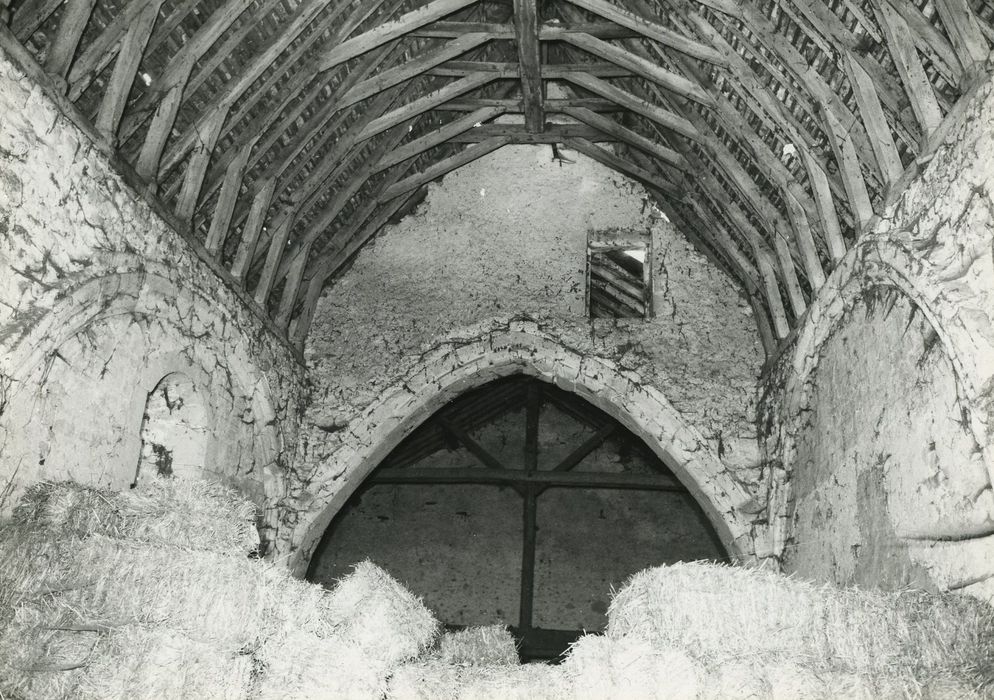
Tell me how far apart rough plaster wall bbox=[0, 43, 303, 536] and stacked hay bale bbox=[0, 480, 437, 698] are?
418mm

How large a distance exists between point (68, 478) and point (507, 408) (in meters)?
7.41

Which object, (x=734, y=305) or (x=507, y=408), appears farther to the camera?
(x=507, y=408)

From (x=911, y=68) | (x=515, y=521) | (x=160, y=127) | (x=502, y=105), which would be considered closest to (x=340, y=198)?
(x=502, y=105)

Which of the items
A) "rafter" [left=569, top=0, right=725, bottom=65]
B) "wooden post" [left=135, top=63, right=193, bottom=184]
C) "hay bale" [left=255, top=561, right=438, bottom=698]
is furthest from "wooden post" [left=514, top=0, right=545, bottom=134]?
"hay bale" [left=255, top=561, right=438, bottom=698]

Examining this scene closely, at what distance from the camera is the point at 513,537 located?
410 inches

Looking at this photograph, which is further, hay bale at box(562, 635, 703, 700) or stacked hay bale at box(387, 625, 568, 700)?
stacked hay bale at box(387, 625, 568, 700)

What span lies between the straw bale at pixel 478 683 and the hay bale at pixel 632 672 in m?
0.07

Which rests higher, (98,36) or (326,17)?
(326,17)

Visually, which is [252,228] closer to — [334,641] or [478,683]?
[334,641]

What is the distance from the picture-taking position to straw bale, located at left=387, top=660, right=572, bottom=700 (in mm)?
3109

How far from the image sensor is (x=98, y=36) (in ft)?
13.4

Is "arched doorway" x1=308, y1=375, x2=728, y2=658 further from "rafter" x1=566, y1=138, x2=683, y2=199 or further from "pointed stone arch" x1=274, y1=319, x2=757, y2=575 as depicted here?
"rafter" x1=566, y1=138, x2=683, y2=199

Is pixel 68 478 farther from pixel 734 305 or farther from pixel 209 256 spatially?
pixel 734 305

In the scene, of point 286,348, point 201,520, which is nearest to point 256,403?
point 286,348
